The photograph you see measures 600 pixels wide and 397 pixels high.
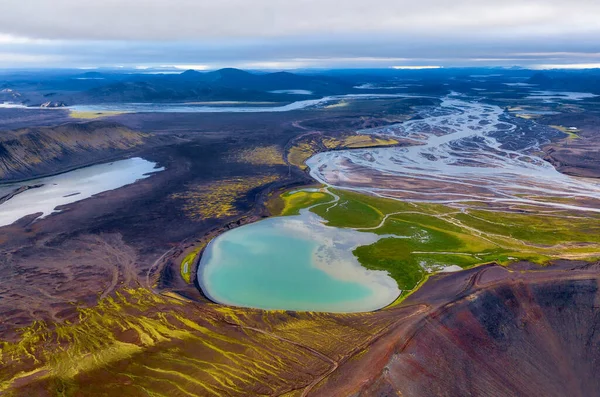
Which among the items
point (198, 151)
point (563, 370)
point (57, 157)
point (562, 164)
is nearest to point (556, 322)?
point (563, 370)

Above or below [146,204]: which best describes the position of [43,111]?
above

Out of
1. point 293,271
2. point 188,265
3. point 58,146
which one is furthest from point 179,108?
point 293,271

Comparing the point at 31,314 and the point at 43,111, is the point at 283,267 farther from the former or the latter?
the point at 43,111

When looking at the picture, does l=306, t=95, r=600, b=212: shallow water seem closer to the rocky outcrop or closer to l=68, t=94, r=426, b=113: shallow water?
the rocky outcrop

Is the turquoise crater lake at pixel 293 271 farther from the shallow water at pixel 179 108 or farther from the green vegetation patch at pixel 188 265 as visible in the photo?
the shallow water at pixel 179 108

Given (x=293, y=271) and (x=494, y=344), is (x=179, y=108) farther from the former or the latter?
(x=494, y=344)

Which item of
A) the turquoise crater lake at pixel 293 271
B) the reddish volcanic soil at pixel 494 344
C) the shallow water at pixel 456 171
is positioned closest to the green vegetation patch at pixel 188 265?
the turquoise crater lake at pixel 293 271
